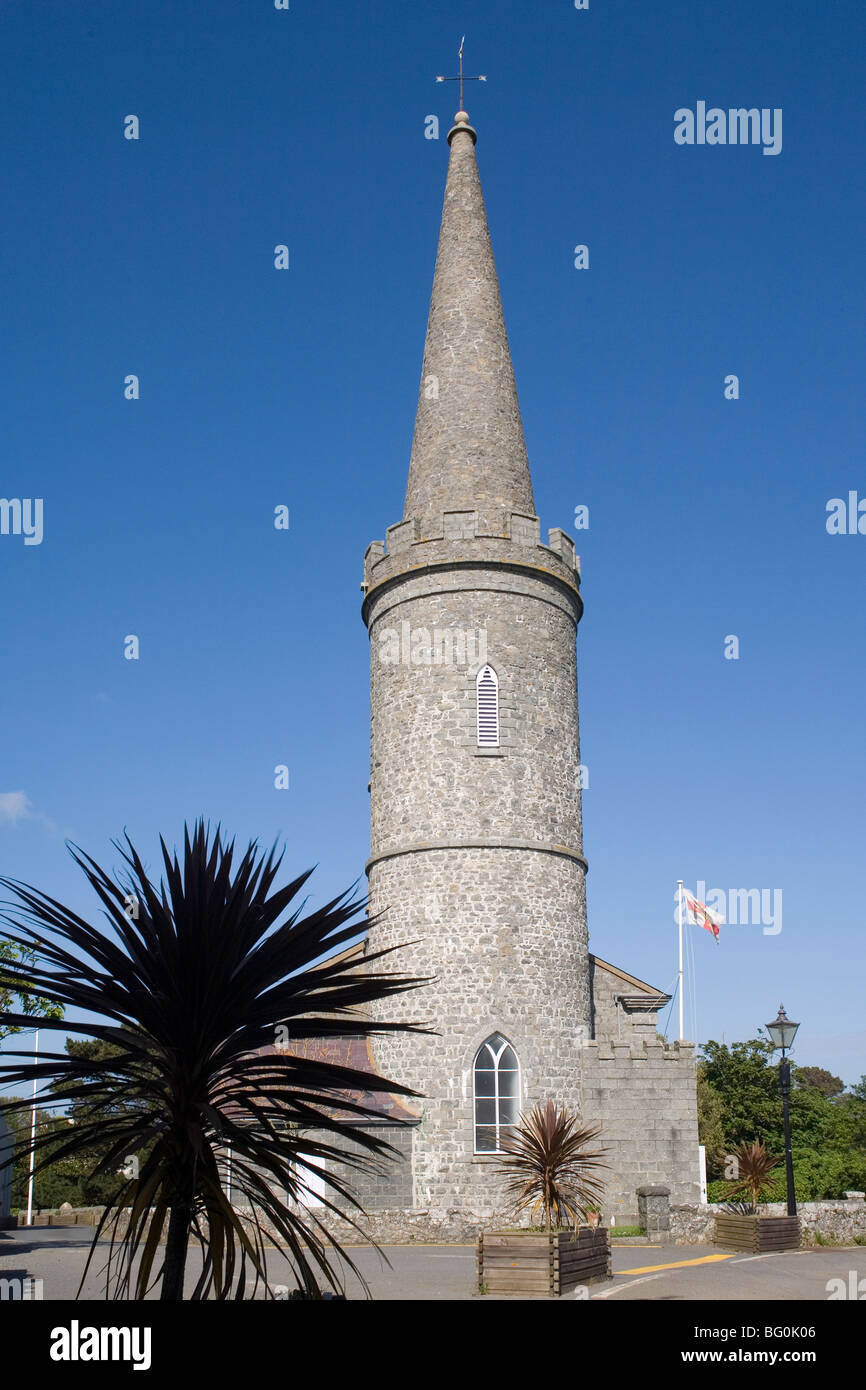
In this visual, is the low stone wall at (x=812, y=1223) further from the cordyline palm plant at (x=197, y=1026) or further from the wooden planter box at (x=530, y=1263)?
the cordyline palm plant at (x=197, y=1026)

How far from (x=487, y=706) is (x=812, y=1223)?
11338 mm

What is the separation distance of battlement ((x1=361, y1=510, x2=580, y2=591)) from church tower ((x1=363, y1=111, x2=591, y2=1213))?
0.04 m

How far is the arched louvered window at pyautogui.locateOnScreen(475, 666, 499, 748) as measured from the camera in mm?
24938

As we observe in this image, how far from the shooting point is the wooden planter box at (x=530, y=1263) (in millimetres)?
14406

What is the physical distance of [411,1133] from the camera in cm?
2320

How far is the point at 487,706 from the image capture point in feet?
82.4

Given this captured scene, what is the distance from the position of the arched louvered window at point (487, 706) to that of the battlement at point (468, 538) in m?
2.52

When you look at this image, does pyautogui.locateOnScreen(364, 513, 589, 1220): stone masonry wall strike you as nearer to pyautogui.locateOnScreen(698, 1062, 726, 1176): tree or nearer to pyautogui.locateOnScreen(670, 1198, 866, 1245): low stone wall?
pyautogui.locateOnScreen(670, 1198, 866, 1245): low stone wall

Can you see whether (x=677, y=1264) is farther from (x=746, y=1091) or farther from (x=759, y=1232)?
(x=746, y=1091)

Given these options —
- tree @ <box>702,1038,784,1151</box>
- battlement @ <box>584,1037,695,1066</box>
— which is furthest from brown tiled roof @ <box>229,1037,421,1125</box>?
tree @ <box>702,1038,784,1151</box>

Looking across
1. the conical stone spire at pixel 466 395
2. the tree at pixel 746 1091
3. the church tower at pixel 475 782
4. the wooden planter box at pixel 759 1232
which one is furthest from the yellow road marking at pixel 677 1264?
the tree at pixel 746 1091

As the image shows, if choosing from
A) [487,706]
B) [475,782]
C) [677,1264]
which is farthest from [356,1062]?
[677,1264]
